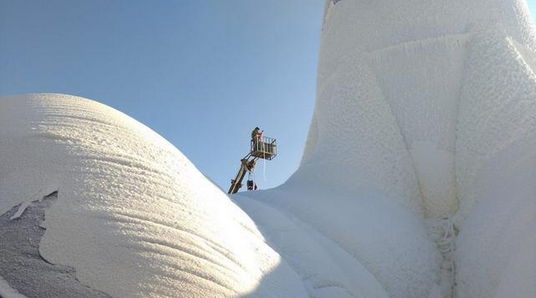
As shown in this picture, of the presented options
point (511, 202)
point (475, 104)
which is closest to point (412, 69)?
point (475, 104)

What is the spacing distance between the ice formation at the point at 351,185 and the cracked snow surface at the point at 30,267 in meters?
0.01

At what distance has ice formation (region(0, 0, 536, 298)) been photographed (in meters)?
1.32

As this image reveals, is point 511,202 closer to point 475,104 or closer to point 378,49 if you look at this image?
point 475,104

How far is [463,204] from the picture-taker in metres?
2.53

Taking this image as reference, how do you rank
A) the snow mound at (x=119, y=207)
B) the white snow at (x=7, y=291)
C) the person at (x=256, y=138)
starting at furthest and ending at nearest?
the person at (x=256, y=138) → the snow mound at (x=119, y=207) → the white snow at (x=7, y=291)

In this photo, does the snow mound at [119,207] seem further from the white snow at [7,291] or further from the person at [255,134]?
the person at [255,134]

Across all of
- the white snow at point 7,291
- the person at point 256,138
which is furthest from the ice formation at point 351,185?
the person at point 256,138

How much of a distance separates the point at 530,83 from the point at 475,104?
0.28 metres

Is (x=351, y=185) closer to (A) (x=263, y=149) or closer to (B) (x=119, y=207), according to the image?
(B) (x=119, y=207)

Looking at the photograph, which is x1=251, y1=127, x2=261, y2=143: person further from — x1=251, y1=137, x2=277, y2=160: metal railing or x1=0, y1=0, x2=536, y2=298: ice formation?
x1=0, y1=0, x2=536, y2=298: ice formation

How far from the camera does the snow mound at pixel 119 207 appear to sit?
4.14ft

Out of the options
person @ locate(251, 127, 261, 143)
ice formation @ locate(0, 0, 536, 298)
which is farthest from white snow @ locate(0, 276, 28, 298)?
person @ locate(251, 127, 261, 143)

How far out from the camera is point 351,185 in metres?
2.63

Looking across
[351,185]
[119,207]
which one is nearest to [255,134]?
[351,185]
